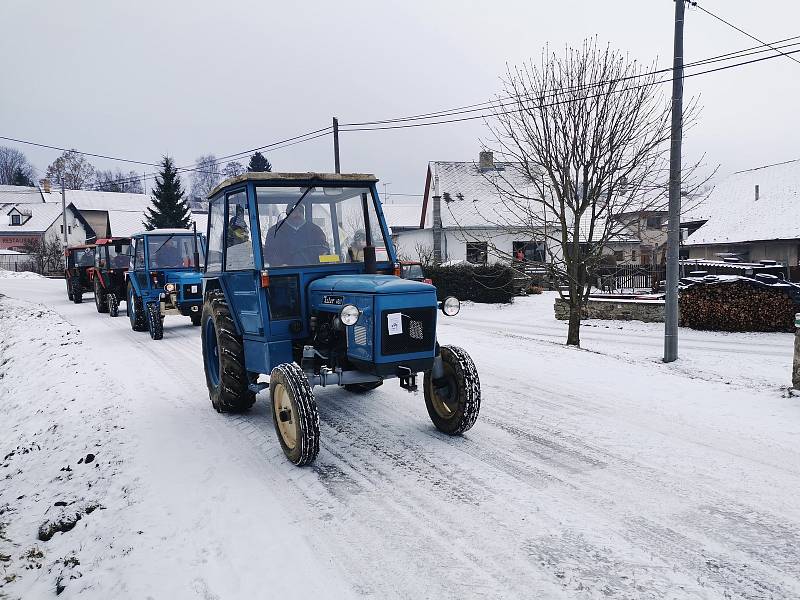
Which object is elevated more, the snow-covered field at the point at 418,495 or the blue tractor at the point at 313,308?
the blue tractor at the point at 313,308

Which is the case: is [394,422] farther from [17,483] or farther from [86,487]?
[17,483]

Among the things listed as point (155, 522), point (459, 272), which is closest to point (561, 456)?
point (155, 522)

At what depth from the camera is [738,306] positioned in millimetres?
14695

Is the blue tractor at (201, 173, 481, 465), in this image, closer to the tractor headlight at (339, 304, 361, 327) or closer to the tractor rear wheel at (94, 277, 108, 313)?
the tractor headlight at (339, 304, 361, 327)

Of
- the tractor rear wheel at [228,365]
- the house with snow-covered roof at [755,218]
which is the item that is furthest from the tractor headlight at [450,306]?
the house with snow-covered roof at [755,218]

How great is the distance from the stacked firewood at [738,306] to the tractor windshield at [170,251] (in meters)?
12.1

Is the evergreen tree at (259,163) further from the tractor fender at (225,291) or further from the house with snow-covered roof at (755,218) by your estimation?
the tractor fender at (225,291)

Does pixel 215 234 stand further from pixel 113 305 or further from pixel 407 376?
pixel 113 305

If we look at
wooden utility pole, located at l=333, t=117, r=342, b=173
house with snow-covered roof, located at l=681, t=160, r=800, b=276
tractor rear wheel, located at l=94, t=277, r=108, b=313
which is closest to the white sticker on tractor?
tractor rear wheel, located at l=94, t=277, r=108, b=313

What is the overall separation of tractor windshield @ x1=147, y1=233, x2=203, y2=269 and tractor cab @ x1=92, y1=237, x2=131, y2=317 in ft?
14.2

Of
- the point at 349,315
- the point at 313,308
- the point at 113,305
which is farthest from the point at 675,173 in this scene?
the point at 113,305

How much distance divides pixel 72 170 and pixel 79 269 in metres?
71.8

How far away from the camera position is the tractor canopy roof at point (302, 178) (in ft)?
18.5

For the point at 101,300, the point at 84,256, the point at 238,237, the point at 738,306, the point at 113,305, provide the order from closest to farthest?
1. the point at 238,237
2. the point at 738,306
3. the point at 113,305
4. the point at 101,300
5. the point at 84,256
